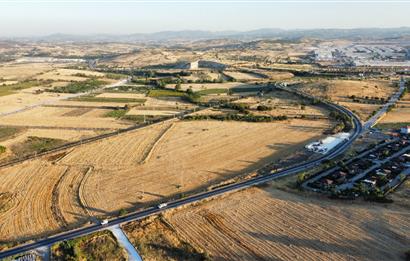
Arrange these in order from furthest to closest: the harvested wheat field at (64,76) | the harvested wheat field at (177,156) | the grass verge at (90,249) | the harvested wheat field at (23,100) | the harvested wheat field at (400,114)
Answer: the harvested wheat field at (64,76)
the harvested wheat field at (23,100)
the harvested wheat field at (400,114)
the harvested wheat field at (177,156)
the grass verge at (90,249)

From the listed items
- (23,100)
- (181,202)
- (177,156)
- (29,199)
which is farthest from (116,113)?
(181,202)

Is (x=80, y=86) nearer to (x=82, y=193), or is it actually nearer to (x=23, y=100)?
(x=23, y=100)

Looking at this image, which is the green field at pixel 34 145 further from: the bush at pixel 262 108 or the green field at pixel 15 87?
the green field at pixel 15 87

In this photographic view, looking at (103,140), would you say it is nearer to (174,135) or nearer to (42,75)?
(174,135)

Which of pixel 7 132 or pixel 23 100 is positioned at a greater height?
pixel 7 132

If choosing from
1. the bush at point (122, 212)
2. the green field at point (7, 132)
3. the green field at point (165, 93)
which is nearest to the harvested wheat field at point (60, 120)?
the green field at point (7, 132)

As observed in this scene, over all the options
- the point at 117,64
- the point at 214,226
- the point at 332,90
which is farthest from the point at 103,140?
A: the point at 117,64
